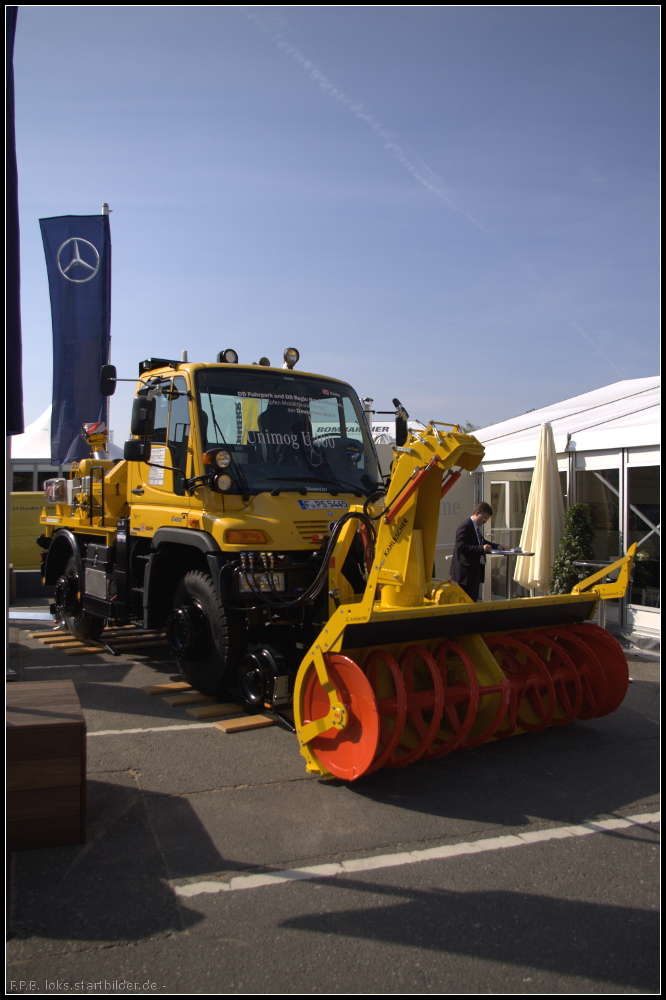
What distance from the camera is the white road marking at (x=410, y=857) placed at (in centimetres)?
309

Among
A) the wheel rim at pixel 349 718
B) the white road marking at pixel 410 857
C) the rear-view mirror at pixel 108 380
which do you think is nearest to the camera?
the white road marking at pixel 410 857

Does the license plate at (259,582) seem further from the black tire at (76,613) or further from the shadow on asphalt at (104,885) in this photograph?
the black tire at (76,613)

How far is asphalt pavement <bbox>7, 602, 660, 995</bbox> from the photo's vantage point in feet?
8.33

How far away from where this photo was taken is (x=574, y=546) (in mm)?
9516

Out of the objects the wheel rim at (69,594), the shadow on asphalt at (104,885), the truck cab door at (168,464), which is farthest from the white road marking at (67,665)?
the shadow on asphalt at (104,885)

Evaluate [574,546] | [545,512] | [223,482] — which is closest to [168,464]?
[223,482]

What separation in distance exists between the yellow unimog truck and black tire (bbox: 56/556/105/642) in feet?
2.97

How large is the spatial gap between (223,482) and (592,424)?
6.16 metres

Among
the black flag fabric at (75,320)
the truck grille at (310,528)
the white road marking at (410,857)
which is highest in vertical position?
the black flag fabric at (75,320)

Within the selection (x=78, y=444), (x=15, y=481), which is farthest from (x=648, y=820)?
(x=15, y=481)

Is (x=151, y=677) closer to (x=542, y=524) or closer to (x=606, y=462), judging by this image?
(x=542, y=524)

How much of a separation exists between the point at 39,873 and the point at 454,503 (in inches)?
339

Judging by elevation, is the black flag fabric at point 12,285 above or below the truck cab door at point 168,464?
above

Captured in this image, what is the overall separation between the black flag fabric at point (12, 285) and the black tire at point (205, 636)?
1876 millimetres
